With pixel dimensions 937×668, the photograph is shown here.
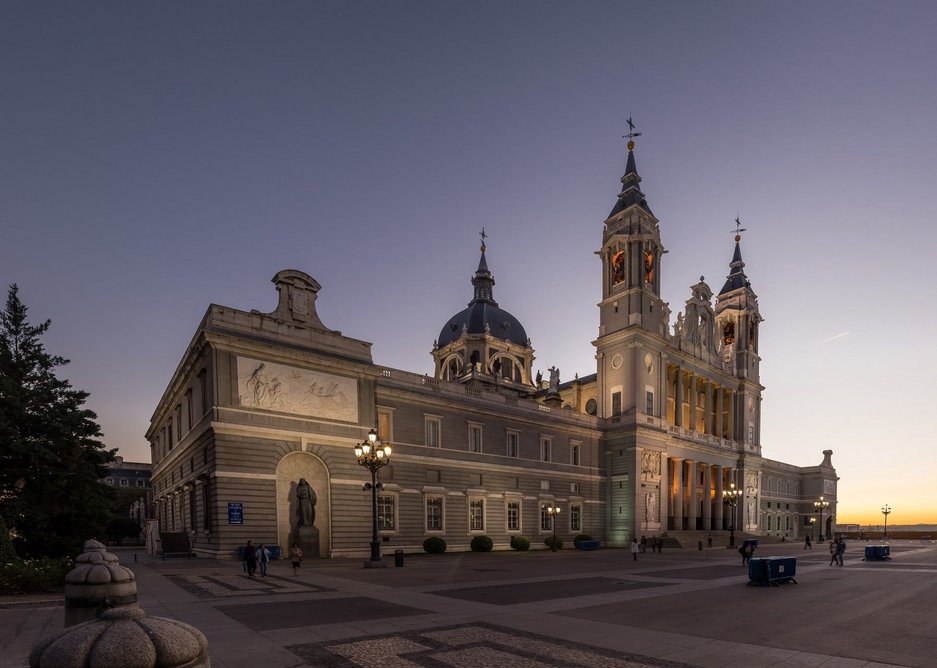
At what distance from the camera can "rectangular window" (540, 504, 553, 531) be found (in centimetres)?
4631

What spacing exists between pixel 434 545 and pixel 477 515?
6.37 metres

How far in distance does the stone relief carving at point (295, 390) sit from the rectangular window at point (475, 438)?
1125cm

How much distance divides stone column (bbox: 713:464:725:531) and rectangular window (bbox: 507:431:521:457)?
33.3m

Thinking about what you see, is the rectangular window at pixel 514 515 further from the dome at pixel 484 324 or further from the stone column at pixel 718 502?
the dome at pixel 484 324

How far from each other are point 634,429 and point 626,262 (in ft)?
57.1

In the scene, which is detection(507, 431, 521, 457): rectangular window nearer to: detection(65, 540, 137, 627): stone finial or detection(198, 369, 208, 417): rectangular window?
detection(198, 369, 208, 417): rectangular window

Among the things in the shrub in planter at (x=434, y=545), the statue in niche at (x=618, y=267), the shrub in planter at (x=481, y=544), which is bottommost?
the shrub in planter at (x=481, y=544)

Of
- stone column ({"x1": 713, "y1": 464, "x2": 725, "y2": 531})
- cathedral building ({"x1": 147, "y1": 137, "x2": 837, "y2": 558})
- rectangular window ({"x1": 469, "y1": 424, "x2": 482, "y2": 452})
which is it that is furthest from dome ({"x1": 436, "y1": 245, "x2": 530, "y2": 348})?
rectangular window ({"x1": 469, "y1": 424, "x2": 482, "y2": 452})

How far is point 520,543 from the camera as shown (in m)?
42.4

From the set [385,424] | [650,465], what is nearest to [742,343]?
[650,465]

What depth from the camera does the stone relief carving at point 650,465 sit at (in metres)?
53.4

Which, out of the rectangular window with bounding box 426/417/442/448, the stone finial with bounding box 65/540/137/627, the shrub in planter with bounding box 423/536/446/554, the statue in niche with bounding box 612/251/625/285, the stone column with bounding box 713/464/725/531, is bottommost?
the stone column with bounding box 713/464/725/531

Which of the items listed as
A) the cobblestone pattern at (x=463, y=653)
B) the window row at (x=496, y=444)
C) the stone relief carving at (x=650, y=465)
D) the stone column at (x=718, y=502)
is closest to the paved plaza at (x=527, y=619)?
the cobblestone pattern at (x=463, y=653)

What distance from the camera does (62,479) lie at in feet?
75.0
